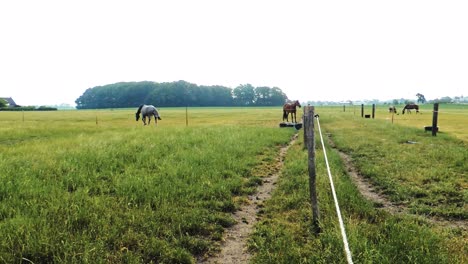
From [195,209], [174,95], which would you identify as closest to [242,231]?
[195,209]

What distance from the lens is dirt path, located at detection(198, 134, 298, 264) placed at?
4.55 meters

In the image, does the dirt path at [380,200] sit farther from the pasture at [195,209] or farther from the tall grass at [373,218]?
the tall grass at [373,218]

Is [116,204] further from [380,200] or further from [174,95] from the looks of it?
[174,95]

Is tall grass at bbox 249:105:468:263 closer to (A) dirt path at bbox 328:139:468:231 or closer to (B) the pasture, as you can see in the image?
(B) the pasture

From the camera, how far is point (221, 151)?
11.9 metres

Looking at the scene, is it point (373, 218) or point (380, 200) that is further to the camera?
point (380, 200)

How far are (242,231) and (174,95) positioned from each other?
163 m

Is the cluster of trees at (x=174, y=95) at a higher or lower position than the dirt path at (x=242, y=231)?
higher

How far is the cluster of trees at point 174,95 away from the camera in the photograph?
538 feet

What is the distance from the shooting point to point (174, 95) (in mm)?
163500

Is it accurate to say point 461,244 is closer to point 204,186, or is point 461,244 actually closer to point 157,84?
point 204,186

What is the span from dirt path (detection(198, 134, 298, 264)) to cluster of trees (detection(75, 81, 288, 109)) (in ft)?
512

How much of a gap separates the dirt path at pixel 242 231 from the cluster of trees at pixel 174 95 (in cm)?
15616

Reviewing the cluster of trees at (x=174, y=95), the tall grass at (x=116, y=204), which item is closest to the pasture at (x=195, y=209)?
the tall grass at (x=116, y=204)
